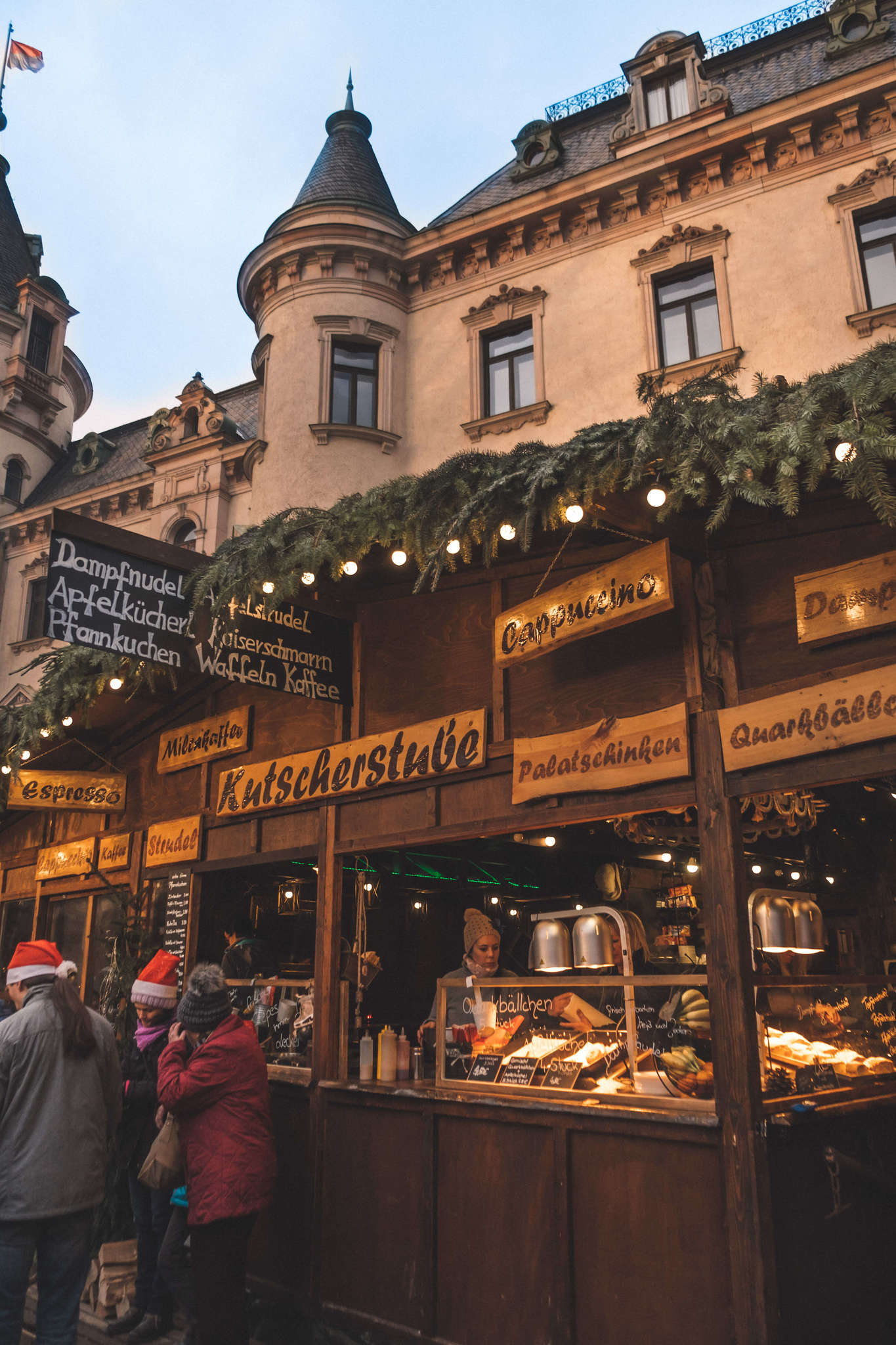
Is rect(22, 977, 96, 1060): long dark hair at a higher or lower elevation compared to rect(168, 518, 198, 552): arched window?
lower

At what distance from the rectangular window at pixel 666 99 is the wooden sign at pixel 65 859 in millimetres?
12759

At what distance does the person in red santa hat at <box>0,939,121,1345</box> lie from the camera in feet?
15.5

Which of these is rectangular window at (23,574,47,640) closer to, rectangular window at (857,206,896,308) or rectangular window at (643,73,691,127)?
rectangular window at (643,73,691,127)

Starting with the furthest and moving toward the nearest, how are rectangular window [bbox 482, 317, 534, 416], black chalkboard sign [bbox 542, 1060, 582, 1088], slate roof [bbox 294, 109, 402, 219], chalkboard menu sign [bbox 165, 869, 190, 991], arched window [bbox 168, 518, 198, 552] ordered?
arched window [bbox 168, 518, 198, 552] < slate roof [bbox 294, 109, 402, 219] < rectangular window [bbox 482, 317, 534, 416] < chalkboard menu sign [bbox 165, 869, 190, 991] < black chalkboard sign [bbox 542, 1060, 582, 1088]

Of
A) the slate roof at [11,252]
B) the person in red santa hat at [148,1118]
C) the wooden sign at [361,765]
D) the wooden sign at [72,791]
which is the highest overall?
the slate roof at [11,252]

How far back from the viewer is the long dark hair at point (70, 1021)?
504 cm

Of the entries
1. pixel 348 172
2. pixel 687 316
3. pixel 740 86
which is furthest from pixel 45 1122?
pixel 740 86

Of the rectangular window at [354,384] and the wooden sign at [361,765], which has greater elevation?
the rectangular window at [354,384]

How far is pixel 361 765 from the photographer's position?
7516mm

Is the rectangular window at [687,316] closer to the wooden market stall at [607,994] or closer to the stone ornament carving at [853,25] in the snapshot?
the stone ornament carving at [853,25]

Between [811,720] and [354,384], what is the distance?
12410mm

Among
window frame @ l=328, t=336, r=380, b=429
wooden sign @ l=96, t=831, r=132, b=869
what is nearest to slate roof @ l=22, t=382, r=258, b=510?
window frame @ l=328, t=336, r=380, b=429

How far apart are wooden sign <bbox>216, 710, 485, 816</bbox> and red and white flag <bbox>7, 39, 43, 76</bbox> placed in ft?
123

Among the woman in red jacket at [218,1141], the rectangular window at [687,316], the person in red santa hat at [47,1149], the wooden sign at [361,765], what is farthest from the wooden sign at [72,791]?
the rectangular window at [687,316]
